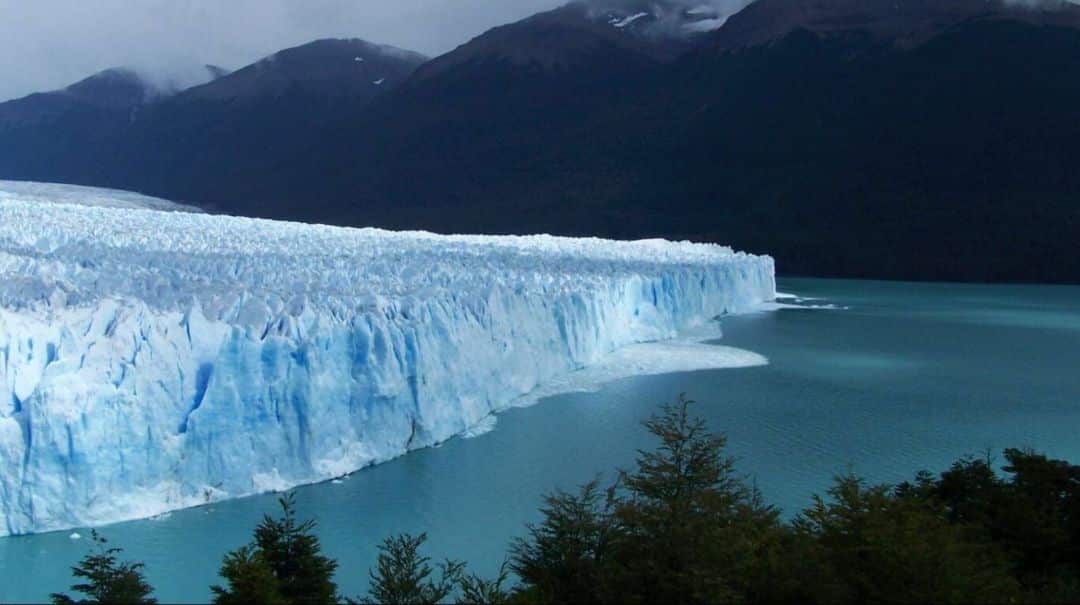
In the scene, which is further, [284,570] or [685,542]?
[284,570]

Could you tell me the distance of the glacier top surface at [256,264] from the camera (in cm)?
598

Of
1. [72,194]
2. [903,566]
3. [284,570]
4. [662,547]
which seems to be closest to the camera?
[903,566]

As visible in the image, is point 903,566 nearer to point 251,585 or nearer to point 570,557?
point 570,557

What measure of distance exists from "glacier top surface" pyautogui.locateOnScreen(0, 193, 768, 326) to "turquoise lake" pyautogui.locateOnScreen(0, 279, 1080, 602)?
1279 millimetres

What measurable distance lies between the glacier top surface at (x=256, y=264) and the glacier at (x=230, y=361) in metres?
0.03

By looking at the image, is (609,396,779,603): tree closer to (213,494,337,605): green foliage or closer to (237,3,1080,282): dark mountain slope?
(213,494,337,605): green foliage

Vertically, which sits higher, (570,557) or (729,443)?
(570,557)

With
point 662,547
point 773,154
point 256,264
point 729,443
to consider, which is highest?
point 773,154

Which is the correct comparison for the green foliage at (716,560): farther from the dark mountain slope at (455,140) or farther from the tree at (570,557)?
the dark mountain slope at (455,140)

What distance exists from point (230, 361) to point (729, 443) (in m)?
3.63

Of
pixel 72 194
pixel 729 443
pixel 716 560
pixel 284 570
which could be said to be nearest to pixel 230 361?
pixel 284 570

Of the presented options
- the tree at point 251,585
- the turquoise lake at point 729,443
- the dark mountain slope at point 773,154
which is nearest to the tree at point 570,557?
the tree at point 251,585

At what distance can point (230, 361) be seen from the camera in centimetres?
555

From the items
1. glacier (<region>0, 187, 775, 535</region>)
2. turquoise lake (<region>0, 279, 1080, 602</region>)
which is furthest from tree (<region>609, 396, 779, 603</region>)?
glacier (<region>0, 187, 775, 535</region>)
